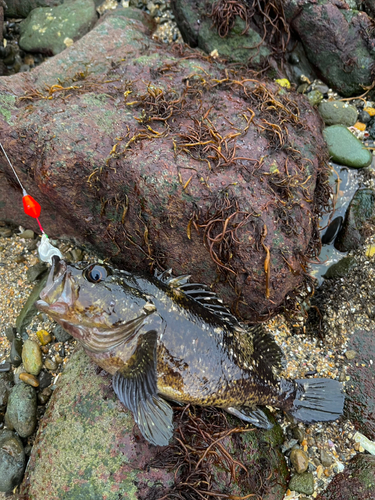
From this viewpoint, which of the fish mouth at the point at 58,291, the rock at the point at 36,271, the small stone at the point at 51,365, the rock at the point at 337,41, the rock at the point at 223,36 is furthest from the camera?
the rock at the point at 223,36

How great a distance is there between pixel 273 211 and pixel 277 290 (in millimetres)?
866

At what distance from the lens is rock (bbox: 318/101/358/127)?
493 cm

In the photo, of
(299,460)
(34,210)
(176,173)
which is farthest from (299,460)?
(34,210)

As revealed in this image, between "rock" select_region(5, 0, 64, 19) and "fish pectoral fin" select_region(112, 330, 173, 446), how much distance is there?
564cm

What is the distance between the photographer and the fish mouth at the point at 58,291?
2.90 m

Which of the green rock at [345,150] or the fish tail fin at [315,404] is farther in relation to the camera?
the green rock at [345,150]

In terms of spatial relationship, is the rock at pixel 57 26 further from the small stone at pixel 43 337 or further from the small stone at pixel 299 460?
the small stone at pixel 299 460

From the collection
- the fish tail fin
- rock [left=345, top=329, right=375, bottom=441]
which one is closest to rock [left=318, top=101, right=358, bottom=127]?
rock [left=345, top=329, right=375, bottom=441]

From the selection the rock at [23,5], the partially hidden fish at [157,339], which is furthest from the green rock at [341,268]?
the rock at [23,5]

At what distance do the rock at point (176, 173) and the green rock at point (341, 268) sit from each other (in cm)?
53

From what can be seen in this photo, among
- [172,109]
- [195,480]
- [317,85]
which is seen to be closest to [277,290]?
[195,480]

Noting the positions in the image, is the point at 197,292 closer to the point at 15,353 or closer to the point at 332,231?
the point at 332,231

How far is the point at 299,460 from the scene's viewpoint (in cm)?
381

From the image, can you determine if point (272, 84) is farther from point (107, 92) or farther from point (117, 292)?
point (117, 292)
